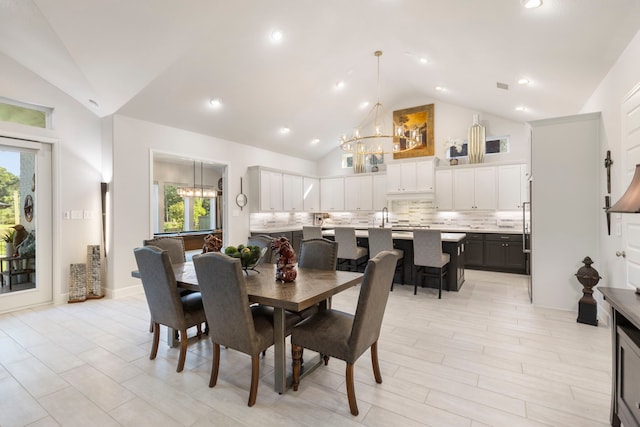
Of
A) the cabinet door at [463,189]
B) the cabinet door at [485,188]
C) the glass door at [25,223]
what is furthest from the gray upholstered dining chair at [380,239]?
the glass door at [25,223]

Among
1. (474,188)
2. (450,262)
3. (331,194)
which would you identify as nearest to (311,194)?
(331,194)

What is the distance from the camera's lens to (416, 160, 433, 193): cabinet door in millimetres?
7180

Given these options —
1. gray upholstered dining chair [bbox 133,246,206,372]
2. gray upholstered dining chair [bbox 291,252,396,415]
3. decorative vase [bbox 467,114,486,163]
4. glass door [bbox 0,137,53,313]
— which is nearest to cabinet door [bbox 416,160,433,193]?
decorative vase [bbox 467,114,486,163]

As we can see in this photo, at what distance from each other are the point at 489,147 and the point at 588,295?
429 cm

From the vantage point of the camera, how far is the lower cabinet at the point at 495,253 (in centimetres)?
606

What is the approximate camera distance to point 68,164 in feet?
14.9

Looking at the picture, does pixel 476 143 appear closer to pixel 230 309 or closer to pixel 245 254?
pixel 245 254

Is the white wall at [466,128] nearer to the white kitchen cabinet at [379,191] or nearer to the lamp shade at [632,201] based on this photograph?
the white kitchen cabinet at [379,191]

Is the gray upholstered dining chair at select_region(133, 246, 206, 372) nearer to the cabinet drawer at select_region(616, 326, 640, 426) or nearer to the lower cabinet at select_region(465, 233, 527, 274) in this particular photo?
the cabinet drawer at select_region(616, 326, 640, 426)

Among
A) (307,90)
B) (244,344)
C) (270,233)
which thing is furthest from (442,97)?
(244,344)

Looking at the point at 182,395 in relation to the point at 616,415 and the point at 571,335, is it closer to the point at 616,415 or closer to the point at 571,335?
the point at 616,415

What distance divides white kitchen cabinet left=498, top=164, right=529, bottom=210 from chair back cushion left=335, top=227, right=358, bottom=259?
353cm

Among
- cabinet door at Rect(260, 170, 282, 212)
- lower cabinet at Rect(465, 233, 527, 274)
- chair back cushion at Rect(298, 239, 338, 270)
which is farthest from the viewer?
cabinet door at Rect(260, 170, 282, 212)

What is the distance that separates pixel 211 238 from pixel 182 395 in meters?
1.26
